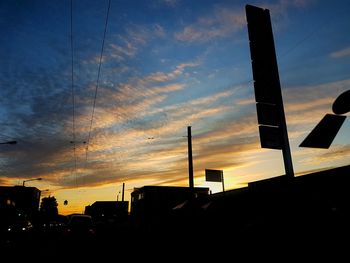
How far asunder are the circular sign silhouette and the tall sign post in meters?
1.96

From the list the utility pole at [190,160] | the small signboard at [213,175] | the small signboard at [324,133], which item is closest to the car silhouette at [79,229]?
the small signboard at [213,175]

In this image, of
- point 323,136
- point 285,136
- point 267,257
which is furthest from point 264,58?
point 267,257

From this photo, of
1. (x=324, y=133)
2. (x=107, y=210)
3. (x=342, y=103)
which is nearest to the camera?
(x=342, y=103)

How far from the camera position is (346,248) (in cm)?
551

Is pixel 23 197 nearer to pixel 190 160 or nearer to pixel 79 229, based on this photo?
pixel 190 160

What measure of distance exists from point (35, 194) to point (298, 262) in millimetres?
116392

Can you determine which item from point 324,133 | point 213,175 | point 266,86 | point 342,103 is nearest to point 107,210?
point 213,175

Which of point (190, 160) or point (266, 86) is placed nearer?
point (266, 86)

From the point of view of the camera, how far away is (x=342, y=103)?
2941mm

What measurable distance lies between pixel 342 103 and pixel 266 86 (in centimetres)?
238

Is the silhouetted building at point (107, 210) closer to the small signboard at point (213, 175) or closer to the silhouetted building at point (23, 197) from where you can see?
the small signboard at point (213, 175)

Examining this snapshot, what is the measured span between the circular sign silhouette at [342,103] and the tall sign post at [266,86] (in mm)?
1965

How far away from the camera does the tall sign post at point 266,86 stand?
16.3 feet

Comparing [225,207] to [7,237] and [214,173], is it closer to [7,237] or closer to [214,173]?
[214,173]
